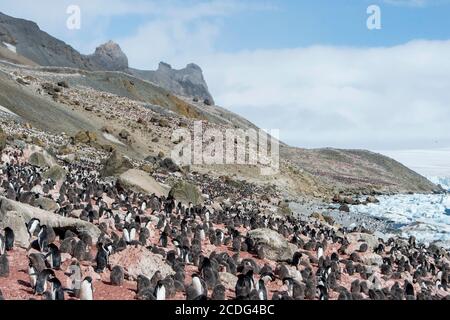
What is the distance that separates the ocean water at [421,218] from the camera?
41.0 meters

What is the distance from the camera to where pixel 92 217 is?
21172 millimetres

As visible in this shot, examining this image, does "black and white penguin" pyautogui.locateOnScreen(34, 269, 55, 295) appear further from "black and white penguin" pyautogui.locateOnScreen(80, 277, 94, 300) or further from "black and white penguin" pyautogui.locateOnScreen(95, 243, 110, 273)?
"black and white penguin" pyautogui.locateOnScreen(95, 243, 110, 273)

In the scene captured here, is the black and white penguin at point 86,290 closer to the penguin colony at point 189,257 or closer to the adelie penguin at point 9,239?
the penguin colony at point 189,257

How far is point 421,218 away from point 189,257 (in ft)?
122

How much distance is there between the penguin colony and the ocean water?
8.43m

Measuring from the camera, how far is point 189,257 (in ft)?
58.2

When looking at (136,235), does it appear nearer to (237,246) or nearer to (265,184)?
(237,246)

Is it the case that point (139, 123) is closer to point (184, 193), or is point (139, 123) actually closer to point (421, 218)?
point (421, 218)

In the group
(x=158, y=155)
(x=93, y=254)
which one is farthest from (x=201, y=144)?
(x=93, y=254)

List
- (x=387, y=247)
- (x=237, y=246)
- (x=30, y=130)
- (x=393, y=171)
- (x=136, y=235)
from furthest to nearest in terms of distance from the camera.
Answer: (x=393, y=171), (x=30, y=130), (x=387, y=247), (x=237, y=246), (x=136, y=235)

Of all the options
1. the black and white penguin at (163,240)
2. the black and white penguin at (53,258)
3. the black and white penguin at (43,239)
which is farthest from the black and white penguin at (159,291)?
the black and white penguin at (163,240)

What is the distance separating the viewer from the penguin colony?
1389 centimetres

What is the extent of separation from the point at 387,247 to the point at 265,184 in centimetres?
3166

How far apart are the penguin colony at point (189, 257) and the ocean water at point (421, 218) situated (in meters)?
8.43
